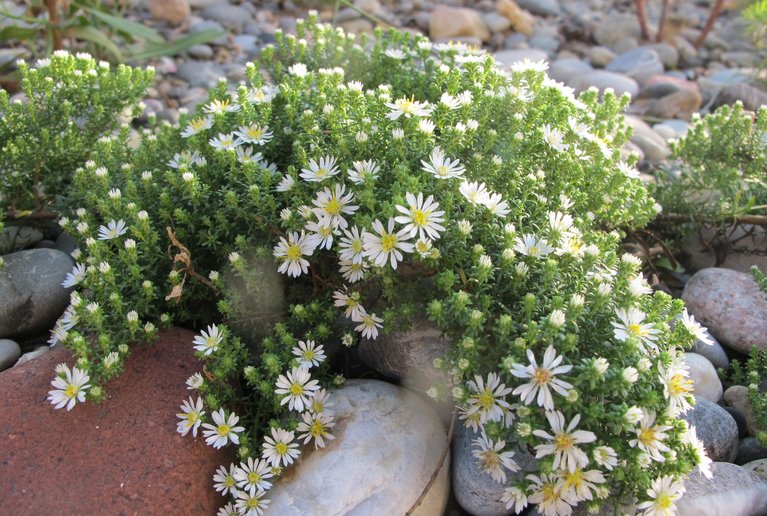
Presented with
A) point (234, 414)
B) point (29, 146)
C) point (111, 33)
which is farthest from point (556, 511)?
point (111, 33)

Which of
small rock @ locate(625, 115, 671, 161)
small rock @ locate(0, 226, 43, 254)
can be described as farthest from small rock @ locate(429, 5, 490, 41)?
small rock @ locate(0, 226, 43, 254)

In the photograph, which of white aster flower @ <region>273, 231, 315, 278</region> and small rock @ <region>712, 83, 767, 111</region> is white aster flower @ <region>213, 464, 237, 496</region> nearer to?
white aster flower @ <region>273, 231, 315, 278</region>

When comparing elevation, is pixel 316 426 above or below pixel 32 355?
above

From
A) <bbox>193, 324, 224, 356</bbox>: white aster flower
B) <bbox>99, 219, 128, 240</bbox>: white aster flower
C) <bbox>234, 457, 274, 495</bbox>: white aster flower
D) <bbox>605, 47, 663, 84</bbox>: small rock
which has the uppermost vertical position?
<bbox>99, 219, 128, 240</bbox>: white aster flower

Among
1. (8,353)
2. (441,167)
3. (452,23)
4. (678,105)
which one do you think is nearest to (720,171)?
(441,167)

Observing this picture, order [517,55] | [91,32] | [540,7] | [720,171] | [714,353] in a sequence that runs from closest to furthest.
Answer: [714,353] < [720,171] < [91,32] < [517,55] < [540,7]

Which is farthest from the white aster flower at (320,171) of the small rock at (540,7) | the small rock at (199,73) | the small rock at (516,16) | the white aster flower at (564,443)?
the small rock at (540,7)

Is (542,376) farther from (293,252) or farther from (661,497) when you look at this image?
(293,252)

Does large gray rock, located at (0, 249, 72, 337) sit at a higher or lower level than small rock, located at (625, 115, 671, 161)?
higher
